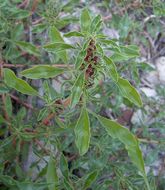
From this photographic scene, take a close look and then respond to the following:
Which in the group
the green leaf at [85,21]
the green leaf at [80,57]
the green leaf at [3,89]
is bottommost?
the green leaf at [3,89]

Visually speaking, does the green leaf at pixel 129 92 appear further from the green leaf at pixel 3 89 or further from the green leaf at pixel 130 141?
the green leaf at pixel 3 89


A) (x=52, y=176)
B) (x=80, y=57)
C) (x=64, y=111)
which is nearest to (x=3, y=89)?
(x=64, y=111)

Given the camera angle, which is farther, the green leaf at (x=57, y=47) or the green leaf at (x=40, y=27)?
the green leaf at (x=40, y=27)

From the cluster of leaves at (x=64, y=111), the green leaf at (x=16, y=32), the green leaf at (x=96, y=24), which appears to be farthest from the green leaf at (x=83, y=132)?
the green leaf at (x=16, y=32)

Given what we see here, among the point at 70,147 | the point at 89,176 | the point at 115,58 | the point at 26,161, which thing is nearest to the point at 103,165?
the point at 89,176

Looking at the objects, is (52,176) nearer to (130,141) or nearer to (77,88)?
(130,141)

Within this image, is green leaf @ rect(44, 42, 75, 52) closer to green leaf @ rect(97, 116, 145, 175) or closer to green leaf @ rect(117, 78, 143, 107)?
green leaf @ rect(117, 78, 143, 107)

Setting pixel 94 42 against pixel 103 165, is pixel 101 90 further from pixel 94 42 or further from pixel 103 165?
pixel 94 42
